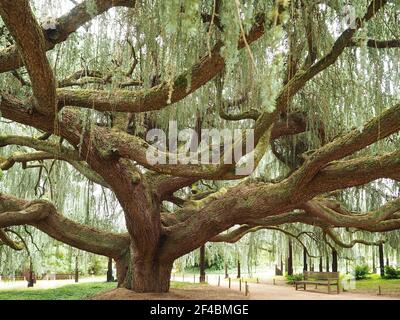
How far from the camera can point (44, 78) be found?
2664 mm

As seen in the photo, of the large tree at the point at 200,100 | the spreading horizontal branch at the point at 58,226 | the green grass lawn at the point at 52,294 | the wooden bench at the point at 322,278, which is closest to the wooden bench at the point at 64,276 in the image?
the green grass lawn at the point at 52,294

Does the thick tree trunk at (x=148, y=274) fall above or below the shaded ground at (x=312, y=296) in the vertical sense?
above

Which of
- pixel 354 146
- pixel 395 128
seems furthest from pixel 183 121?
pixel 395 128

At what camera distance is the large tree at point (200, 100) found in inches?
94.5

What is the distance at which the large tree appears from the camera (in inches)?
94.5

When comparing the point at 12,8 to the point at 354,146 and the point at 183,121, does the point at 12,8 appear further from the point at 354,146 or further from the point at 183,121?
the point at 183,121

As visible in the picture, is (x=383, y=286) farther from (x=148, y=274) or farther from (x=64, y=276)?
(x=64, y=276)

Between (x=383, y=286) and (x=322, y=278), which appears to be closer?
(x=322, y=278)

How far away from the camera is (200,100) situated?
4918 mm

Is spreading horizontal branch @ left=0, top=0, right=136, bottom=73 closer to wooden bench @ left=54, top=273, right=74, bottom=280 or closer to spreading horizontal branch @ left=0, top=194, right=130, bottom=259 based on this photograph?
spreading horizontal branch @ left=0, top=194, right=130, bottom=259

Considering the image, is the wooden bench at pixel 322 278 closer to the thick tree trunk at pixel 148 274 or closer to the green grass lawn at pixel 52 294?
the green grass lawn at pixel 52 294

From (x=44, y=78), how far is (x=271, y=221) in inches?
176

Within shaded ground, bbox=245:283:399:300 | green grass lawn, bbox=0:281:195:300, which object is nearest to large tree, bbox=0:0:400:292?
shaded ground, bbox=245:283:399:300

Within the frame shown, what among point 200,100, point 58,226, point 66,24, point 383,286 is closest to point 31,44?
point 66,24
